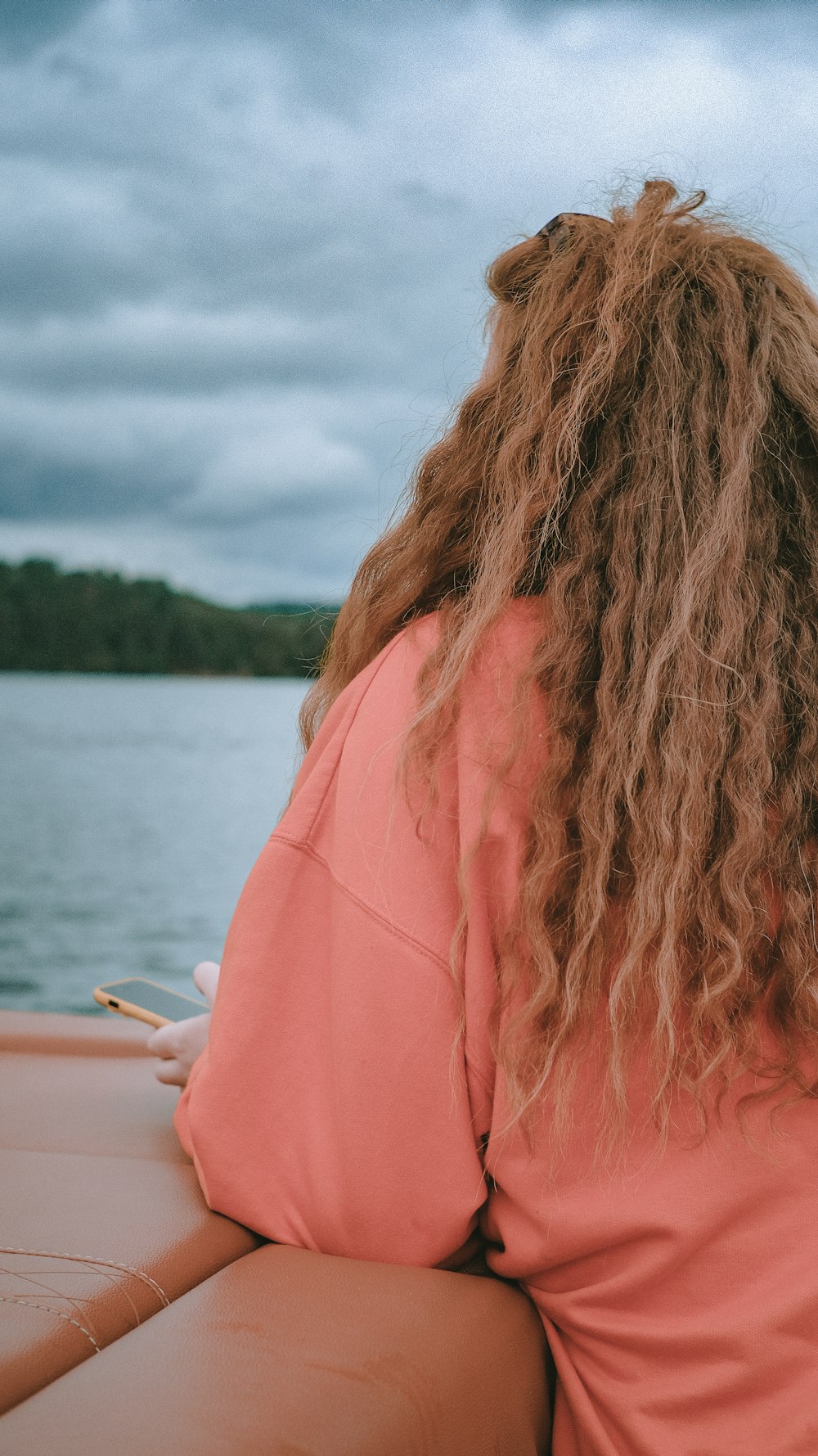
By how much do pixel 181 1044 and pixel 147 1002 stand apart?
31cm

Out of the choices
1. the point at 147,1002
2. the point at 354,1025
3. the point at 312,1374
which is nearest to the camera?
the point at 312,1374

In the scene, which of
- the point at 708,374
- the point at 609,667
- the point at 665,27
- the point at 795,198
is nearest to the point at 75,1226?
the point at 609,667

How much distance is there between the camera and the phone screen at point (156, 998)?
1450mm

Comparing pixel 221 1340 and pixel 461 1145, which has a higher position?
pixel 461 1145

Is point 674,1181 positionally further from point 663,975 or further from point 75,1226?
point 75,1226

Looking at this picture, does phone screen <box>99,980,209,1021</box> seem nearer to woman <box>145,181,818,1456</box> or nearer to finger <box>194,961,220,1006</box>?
finger <box>194,961,220,1006</box>

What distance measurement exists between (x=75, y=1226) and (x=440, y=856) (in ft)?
1.53

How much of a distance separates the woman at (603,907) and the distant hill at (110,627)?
122 inches

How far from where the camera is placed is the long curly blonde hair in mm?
757

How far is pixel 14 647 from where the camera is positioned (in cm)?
456

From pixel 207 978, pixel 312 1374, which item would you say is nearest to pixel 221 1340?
pixel 312 1374

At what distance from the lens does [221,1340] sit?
0.74 metres

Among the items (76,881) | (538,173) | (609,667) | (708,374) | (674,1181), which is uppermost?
(538,173)

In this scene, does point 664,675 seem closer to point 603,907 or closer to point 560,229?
point 603,907
